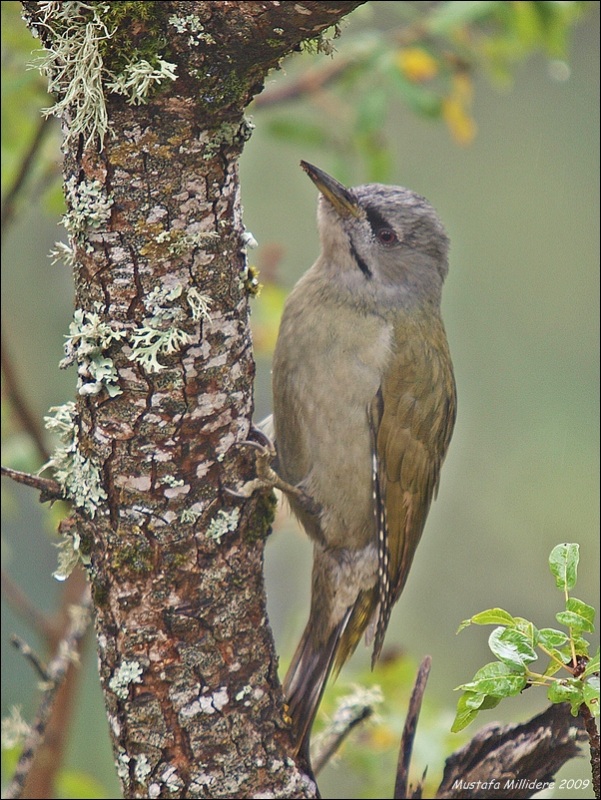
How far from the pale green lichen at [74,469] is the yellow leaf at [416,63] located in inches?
71.1

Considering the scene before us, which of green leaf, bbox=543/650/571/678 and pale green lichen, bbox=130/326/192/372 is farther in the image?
pale green lichen, bbox=130/326/192/372

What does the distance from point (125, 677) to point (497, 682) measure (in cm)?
85

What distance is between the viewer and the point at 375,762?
10.2 ft

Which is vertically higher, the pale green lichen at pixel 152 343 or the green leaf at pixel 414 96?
the green leaf at pixel 414 96

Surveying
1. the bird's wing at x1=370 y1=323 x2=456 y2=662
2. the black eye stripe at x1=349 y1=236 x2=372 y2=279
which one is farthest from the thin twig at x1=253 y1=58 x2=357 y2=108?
the bird's wing at x1=370 y1=323 x2=456 y2=662

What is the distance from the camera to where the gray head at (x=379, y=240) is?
3238 mm

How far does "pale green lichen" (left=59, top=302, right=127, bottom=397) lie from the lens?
1.93m

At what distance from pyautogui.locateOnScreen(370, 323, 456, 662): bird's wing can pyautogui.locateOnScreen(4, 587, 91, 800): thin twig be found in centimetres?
91

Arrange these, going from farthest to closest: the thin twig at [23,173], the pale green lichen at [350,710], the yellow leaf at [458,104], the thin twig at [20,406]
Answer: the yellow leaf at [458,104]
the thin twig at [20,406]
the thin twig at [23,173]
the pale green lichen at [350,710]

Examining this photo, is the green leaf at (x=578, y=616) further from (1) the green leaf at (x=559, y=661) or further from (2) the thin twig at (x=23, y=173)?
(2) the thin twig at (x=23, y=173)

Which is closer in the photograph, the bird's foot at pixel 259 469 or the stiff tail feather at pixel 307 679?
the bird's foot at pixel 259 469

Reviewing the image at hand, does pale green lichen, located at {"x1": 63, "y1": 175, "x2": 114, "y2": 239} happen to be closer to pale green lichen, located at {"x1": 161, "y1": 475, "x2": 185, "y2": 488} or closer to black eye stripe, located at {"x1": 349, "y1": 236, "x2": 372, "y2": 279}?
pale green lichen, located at {"x1": 161, "y1": 475, "x2": 185, "y2": 488}

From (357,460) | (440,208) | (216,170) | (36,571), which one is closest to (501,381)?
(440,208)

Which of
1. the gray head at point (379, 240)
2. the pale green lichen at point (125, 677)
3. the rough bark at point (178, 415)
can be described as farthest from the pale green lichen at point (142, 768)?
the gray head at point (379, 240)
